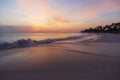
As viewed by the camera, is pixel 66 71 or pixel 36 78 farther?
pixel 66 71

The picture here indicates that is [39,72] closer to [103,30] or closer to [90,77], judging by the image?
[90,77]

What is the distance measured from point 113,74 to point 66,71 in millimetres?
1122

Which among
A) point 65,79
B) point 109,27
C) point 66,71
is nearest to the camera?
point 65,79

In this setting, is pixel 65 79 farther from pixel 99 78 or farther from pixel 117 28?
pixel 117 28

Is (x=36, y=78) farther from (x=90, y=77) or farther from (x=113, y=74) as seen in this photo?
(x=113, y=74)

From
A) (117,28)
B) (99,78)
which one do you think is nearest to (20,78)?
(99,78)

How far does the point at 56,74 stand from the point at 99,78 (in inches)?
39.4

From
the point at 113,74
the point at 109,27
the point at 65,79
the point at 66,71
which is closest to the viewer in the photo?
the point at 65,79

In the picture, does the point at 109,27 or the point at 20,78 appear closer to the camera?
→ the point at 20,78

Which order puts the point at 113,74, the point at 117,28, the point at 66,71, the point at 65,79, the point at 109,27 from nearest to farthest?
the point at 65,79 < the point at 113,74 < the point at 66,71 < the point at 117,28 < the point at 109,27

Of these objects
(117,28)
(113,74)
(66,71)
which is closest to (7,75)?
(66,71)

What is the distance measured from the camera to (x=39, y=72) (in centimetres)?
444

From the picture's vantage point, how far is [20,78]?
3969 millimetres

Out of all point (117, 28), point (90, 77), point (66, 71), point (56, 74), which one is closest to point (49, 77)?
point (56, 74)
